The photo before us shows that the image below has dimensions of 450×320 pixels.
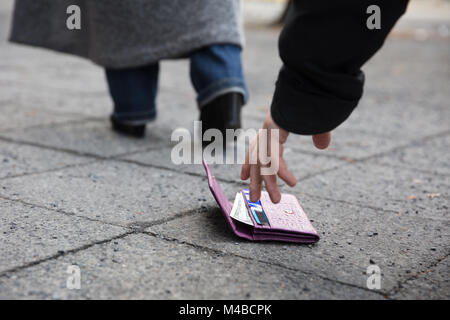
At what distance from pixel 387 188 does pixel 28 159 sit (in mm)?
1344

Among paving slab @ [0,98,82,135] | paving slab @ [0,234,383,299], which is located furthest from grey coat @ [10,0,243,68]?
paving slab @ [0,234,383,299]

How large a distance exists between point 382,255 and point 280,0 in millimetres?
19945

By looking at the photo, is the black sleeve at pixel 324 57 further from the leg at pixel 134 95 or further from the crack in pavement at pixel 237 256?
the leg at pixel 134 95

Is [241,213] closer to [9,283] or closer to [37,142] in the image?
[9,283]

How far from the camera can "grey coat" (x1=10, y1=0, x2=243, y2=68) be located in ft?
8.51

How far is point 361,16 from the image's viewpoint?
1.16 meters

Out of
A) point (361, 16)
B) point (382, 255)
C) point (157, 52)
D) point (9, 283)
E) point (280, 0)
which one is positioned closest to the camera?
point (361, 16)

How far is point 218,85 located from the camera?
2596 millimetres

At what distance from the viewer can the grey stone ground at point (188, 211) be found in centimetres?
139

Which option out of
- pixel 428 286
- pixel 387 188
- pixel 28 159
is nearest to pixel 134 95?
pixel 28 159

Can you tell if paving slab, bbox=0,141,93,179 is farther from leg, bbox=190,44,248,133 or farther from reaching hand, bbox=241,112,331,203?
reaching hand, bbox=241,112,331,203

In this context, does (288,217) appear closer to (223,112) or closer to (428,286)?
(428,286)

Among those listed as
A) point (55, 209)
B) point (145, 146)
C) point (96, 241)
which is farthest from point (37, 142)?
point (96, 241)

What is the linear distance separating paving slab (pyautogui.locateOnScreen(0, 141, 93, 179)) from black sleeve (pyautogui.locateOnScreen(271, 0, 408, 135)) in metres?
1.26
